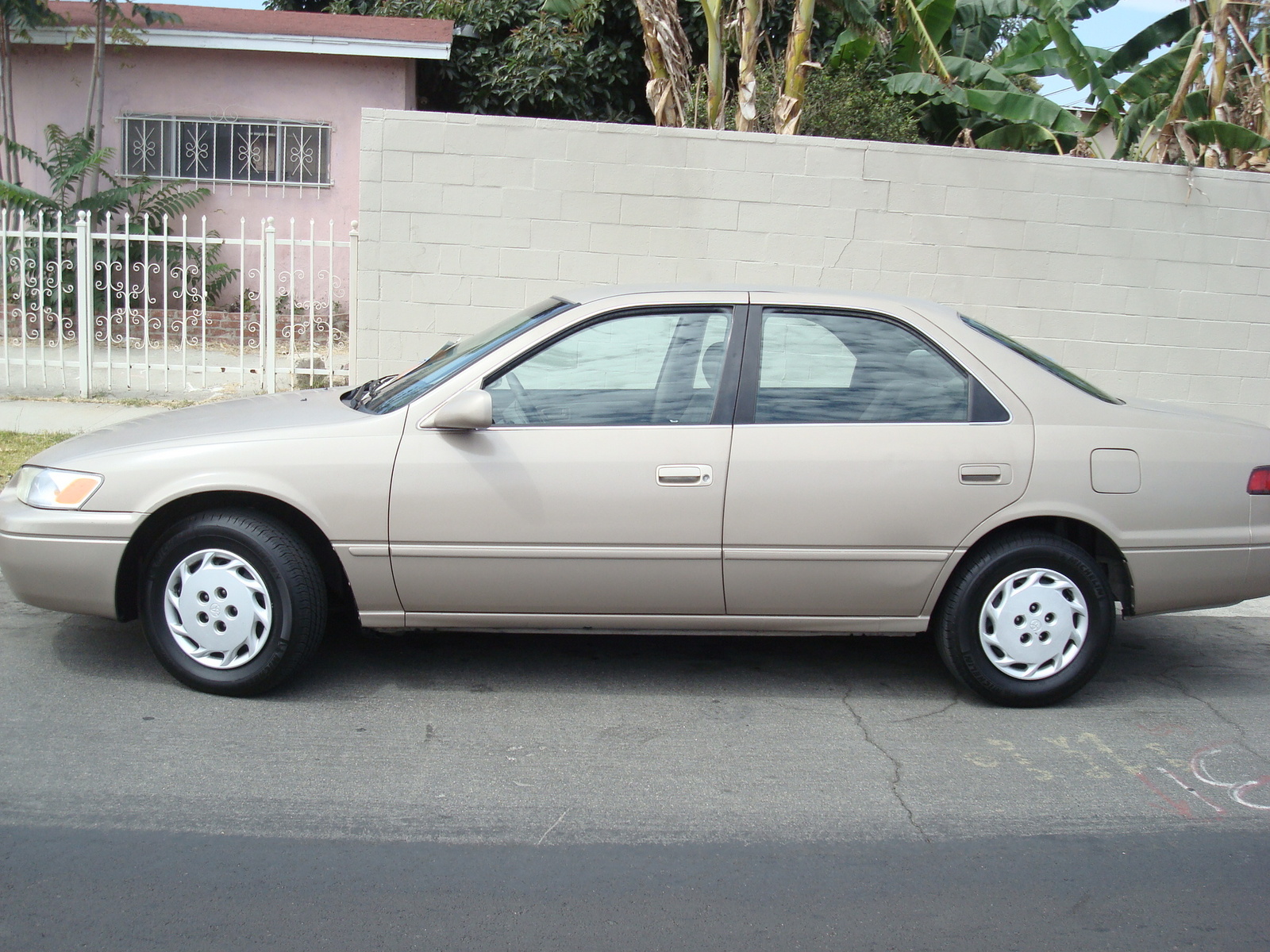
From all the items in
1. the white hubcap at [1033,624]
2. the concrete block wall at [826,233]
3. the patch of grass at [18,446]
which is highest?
the concrete block wall at [826,233]

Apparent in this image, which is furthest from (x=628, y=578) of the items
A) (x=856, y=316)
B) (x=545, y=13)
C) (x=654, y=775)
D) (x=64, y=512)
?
(x=545, y=13)

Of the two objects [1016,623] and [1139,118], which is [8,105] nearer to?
[1139,118]

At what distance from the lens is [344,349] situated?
44.1ft

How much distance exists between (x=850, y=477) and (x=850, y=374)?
18.0 inches

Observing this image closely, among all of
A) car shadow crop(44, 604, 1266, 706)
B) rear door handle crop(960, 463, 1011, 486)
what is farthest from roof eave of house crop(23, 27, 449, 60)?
rear door handle crop(960, 463, 1011, 486)

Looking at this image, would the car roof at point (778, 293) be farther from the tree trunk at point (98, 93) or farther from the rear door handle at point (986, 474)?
the tree trunk at point (98, 93)

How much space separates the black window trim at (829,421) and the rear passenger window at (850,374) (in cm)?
1

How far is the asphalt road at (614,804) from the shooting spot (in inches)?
125

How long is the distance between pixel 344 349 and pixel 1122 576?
10269 mm

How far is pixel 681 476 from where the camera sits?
4.51m

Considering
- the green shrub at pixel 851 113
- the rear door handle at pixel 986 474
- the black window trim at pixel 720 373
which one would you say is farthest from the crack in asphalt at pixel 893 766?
the green shrub at pixel 851 113

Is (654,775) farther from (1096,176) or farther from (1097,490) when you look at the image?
(1096,176)

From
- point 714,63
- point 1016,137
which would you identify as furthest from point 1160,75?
point 714,63

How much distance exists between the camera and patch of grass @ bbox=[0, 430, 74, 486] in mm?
7773
